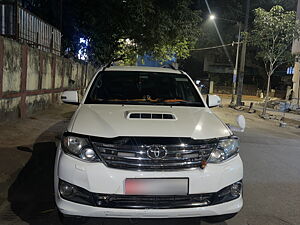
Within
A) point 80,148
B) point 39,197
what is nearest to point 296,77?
point 39,197

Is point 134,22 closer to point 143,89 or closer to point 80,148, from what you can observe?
point 143,89

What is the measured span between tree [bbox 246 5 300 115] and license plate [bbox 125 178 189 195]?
13.8 meters

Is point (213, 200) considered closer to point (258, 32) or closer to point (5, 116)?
point (5, 116)

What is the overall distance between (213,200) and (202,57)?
43041mm

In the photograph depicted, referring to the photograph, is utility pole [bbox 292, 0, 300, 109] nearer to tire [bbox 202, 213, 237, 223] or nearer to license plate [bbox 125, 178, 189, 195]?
tire [bbox 202, 213, 237, 223]

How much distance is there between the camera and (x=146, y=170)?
2.69 m

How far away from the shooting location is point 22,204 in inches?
A: 148

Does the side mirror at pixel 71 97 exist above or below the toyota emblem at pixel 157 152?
above

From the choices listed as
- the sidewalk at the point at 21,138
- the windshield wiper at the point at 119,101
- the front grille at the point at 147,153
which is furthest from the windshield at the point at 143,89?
the sidewalk at the point at 21,138

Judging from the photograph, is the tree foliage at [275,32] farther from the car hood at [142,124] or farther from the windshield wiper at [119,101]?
the car hood at [142,124]

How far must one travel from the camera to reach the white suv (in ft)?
8.73

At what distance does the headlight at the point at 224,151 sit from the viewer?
2.88m

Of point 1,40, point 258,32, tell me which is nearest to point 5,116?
point 1,40

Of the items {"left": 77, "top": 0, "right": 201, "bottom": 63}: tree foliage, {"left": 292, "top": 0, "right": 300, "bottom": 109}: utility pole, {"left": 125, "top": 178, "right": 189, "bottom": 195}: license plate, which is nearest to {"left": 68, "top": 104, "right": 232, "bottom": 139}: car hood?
{"left": 125, "top": 178, "right": 189, "bottom": 195}: license plate
